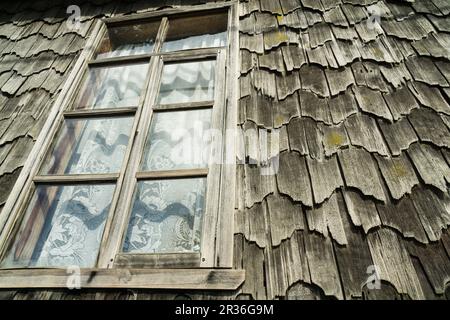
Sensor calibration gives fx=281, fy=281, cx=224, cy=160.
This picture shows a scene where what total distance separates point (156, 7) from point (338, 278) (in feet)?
8.17

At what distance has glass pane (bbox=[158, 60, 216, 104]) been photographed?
198cm

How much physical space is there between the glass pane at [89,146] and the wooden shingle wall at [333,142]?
0.69 feet

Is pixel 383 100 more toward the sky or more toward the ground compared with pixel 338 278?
more toward the sky

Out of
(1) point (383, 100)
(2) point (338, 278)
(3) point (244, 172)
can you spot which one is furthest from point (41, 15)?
(2) point (338, 278)

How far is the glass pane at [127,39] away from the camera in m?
2.39

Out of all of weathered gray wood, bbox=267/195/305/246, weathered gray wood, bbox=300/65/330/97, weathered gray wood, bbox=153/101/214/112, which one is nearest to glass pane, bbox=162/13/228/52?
weathered gray wood, bbox=153/101/214/112

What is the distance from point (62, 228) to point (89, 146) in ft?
1.82

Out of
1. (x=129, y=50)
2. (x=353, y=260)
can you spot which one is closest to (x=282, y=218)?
(x=353, y=260)

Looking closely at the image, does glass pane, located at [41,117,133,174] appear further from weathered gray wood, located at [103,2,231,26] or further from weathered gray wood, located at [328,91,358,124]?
weathered gray wood, located at [328,91,358,124]

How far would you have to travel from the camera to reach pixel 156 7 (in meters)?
2.47

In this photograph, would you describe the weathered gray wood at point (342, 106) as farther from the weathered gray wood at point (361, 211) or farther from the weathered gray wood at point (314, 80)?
the weathered gray wood at point (361, 211)

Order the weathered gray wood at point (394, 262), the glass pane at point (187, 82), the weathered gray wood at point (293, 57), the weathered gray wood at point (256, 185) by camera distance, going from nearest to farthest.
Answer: the weathered gray wood at point (394, 262) → the weathered gray wood at point (256, 185) → the weathered gray wood at point (293, 57) → the glass pane at point (187, 82)

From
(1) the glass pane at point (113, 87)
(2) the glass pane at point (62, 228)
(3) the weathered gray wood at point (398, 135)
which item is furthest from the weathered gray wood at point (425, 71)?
(2) the glass pane at point (62, 228)

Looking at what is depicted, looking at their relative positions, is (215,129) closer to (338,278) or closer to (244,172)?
(244,172)
